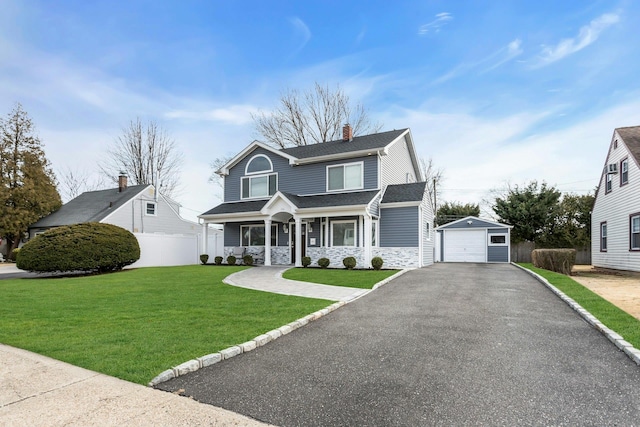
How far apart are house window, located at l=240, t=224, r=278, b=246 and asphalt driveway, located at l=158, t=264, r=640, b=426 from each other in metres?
13.7

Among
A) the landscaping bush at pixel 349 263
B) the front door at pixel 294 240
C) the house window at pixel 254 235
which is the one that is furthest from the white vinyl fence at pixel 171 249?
the landscaping bush at pixel 349 263

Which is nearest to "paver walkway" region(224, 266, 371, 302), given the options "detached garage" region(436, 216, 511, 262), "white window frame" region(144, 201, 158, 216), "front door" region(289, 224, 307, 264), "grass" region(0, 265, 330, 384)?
"grass" region(0, 265, 330, 384)

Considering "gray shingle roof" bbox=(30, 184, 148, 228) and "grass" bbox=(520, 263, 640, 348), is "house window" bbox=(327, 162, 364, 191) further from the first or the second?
"gray shingle roof" bbox=(30, 184, 148, 228)

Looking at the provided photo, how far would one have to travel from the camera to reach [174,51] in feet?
48.4

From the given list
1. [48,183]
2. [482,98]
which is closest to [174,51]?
[482,98]

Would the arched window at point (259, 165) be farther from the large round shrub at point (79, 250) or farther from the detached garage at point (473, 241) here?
the detached garage at point (473, 241)

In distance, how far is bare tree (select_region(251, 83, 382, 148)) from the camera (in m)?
32.3

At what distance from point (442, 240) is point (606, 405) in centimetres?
2133

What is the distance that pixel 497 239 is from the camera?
22.5 m

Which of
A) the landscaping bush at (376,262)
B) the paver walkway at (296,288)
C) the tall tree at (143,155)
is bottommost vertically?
the paver walkway at (296,288)

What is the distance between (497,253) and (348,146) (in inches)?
443

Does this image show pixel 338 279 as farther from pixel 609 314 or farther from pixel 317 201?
pixel 609 314

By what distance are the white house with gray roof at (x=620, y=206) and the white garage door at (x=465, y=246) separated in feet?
19.9

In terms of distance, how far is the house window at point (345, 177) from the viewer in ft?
61.4
